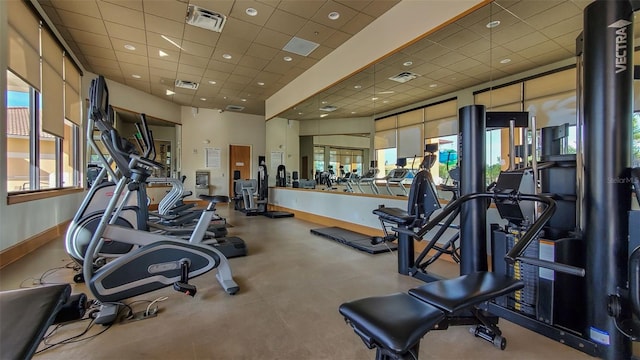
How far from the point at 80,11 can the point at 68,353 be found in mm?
5217

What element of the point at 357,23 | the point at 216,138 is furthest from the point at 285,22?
the point at 216,138

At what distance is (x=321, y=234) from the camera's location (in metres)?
5.33

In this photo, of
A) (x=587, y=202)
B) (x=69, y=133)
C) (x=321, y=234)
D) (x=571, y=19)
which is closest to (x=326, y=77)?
(x=321, y=234)

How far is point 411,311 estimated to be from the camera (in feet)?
3.91

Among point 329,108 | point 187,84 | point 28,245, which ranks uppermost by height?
A: point 187,84

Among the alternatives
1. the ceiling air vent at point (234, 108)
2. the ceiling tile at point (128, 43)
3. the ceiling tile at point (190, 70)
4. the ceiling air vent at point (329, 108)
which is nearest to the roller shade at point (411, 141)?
the ceiling air vent at point (329, 108)

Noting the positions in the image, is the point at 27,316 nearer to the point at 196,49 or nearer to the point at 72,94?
the point at 196,49

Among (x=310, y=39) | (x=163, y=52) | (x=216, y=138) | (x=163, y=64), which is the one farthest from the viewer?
(x=216, y=138)

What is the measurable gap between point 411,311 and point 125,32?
6520 mm

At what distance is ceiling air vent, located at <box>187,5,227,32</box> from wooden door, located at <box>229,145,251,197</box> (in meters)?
6.98

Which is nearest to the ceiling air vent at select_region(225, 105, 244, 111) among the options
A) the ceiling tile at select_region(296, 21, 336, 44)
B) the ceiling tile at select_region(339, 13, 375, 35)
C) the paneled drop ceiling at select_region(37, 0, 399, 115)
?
the paneled drop ceiling at select_region(37, 0, 399, 115)

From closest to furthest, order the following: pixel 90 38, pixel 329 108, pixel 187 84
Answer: pixel 90 38
pixel 329 108
pixel 187 84

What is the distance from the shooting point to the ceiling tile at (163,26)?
185 inches

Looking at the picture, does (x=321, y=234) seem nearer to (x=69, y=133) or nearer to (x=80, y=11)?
(x=80, y=11)
